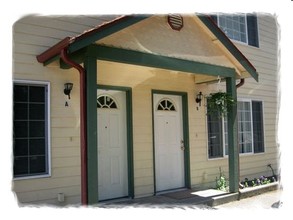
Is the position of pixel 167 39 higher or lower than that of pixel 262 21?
lower

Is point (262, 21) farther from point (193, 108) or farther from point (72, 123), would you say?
point (72, 123)

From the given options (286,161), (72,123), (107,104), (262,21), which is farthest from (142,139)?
(262,21)

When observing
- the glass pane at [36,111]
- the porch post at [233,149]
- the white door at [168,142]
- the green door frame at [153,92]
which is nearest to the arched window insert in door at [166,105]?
the white door at [168,142]

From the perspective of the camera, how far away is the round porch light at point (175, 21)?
636 cm

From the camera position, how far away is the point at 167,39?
20.6 ft

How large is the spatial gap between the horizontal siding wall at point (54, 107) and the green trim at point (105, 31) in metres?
1.21

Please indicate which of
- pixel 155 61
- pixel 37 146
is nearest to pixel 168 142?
pixel 155 61

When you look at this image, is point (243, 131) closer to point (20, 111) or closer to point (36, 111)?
point (36, 111)

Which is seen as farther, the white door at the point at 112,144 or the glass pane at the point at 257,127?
the glass pane at the point at 257,127

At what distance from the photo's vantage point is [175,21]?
21.2ft

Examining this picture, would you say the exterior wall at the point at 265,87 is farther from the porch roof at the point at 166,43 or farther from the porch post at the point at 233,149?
the porch roof at the point at 166,43

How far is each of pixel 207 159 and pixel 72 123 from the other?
12.9ft

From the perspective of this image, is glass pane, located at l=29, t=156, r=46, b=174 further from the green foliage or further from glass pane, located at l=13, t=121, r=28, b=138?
the green foliage

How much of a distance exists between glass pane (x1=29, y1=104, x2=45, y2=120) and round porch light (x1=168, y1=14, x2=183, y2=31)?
2.85 metres
